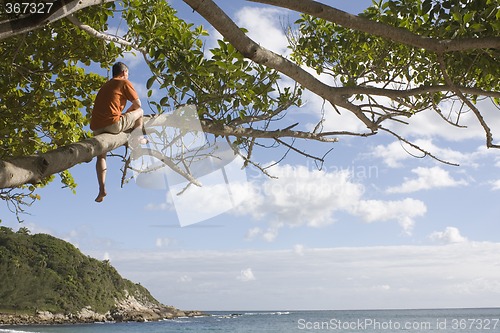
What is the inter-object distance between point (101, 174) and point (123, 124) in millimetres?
561

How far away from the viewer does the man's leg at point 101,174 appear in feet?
18.0

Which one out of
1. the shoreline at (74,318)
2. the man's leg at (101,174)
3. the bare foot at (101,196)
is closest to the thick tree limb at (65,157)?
the man's leg at (101,174)

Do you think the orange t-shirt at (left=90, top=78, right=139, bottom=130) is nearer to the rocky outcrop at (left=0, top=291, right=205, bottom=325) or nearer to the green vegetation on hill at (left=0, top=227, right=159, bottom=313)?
the rocky outcrop at (left=0, top=291, right=205, bottom=325)

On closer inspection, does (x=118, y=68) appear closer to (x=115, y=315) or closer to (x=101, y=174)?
(x=101, y=174)

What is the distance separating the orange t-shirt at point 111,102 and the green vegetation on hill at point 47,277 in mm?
68716

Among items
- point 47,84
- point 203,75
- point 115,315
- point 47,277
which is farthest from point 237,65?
point 115,315

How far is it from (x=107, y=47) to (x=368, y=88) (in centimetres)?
463

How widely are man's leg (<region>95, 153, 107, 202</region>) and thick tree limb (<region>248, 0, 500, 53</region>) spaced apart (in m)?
2.28

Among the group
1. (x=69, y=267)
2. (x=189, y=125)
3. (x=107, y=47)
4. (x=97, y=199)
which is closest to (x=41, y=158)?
(x=97, y=199)

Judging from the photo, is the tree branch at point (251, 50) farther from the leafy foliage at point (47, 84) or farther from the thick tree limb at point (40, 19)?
the leafy foliage at point (47, 84)

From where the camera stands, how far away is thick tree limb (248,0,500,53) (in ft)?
13.8

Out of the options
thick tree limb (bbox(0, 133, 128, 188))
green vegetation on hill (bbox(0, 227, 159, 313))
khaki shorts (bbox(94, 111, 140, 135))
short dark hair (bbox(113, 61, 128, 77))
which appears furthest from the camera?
green vegetation on hill (bbox(0, 227, 159, 313))

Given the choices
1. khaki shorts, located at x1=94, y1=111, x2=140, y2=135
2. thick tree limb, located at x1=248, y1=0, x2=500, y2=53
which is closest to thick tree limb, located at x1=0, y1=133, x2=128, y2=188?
khaki shorts, located at x1=94, y1=111, x2=140, y2=135

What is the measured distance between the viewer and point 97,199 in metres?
5.66
